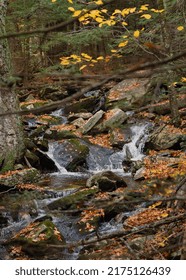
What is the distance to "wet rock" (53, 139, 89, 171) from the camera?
11.4 m

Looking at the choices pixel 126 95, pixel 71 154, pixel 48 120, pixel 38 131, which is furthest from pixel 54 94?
pixel 71 154

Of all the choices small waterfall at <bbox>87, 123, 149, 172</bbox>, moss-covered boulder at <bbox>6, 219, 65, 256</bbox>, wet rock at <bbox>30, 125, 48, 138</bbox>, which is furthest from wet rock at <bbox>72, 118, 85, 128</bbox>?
moss-covered boulder at <bbox>6, 219, 65, 256</bbox>

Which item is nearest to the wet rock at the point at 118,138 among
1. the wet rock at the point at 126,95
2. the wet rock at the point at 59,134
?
the wet rock at the point at 59,134

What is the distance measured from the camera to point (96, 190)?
8.16 metres

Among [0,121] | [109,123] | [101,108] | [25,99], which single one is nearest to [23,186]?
[0,121]

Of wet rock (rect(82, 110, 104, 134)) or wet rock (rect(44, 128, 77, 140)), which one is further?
wet rock (rect(82, 110, 104, 134))

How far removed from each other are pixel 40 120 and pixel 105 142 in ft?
15.4

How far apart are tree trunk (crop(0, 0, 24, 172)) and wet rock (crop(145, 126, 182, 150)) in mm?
4780

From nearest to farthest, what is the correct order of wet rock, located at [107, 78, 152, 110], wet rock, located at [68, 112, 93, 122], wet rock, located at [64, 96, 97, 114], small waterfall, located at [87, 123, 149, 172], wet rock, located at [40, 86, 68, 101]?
1. small waterfall, located at [87, 123, 149, 172]
2. wet rock, located at [68, 112, 93, 122]
3. wet rock, located at [107, 78, 152, 110]
4. wet rock, located at [64, 96, 97, 114]
5. wet rock, located at [40, 86, 68, 101]

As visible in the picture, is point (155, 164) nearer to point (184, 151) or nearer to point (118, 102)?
point (184, 151)

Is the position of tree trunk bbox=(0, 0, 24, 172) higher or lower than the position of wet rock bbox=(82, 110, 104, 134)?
higher

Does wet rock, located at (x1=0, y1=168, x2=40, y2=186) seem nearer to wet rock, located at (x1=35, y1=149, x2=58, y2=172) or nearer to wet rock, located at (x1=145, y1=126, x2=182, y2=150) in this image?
wet rock, located at (x1=35, y1=149, x2=58, y2=172)

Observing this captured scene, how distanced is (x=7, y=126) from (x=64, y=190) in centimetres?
308
